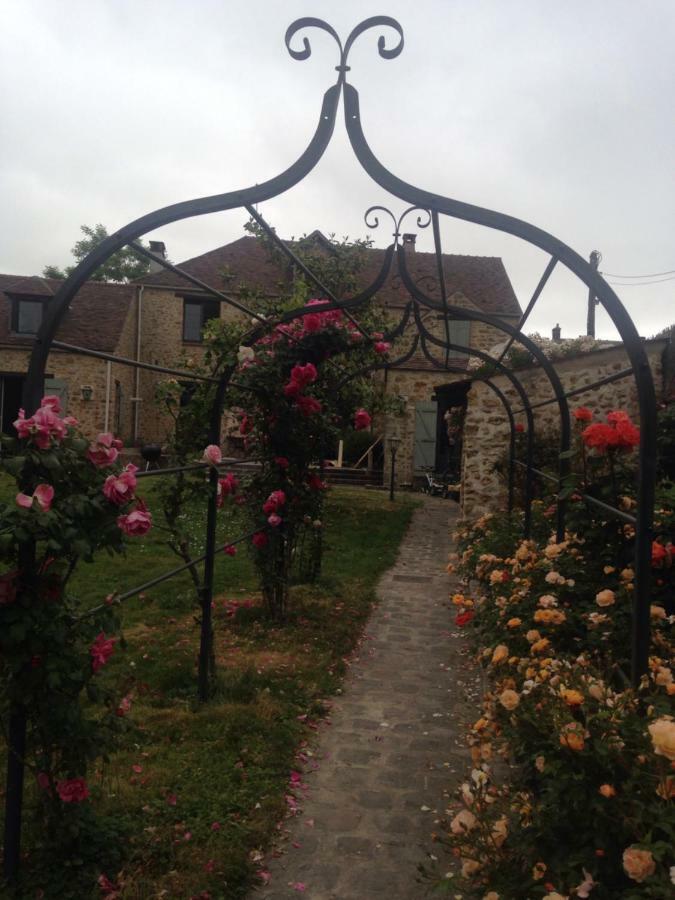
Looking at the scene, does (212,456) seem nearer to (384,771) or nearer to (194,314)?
(384,771)

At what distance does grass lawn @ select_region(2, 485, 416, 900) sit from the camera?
8.06 ft

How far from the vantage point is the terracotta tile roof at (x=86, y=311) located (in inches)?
663

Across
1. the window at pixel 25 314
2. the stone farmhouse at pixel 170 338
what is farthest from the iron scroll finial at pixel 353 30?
the window at pixel 25 314

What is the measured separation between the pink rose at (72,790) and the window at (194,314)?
17.3 meters

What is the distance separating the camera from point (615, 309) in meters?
2.22

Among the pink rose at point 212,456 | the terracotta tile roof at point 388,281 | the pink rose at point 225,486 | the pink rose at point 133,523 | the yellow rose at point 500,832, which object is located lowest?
the yellow rose at point 500,832

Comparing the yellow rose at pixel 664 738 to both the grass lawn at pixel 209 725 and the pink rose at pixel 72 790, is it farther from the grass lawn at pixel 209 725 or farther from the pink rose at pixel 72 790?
the pink rose at pixel 72 790

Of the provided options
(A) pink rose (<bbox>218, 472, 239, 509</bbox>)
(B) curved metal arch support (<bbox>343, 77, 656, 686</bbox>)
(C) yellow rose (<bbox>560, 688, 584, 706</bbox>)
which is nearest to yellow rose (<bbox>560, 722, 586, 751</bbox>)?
(C) yellow rose (<bbox>560, 688, 584, 706</bbox>)

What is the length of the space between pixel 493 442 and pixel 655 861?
8050 millimetres

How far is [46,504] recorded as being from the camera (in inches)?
76.5

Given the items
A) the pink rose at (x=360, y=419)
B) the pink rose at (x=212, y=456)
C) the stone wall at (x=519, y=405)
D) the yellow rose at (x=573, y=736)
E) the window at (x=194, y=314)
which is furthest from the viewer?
the window at (x=194, y=314)

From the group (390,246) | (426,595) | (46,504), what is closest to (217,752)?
(46,504)

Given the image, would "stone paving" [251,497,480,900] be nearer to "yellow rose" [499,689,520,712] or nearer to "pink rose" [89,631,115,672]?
"yellow rose" [499,689,520,712]

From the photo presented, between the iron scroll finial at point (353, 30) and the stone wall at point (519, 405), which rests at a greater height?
the iron scroll finial at point (353, 30)
